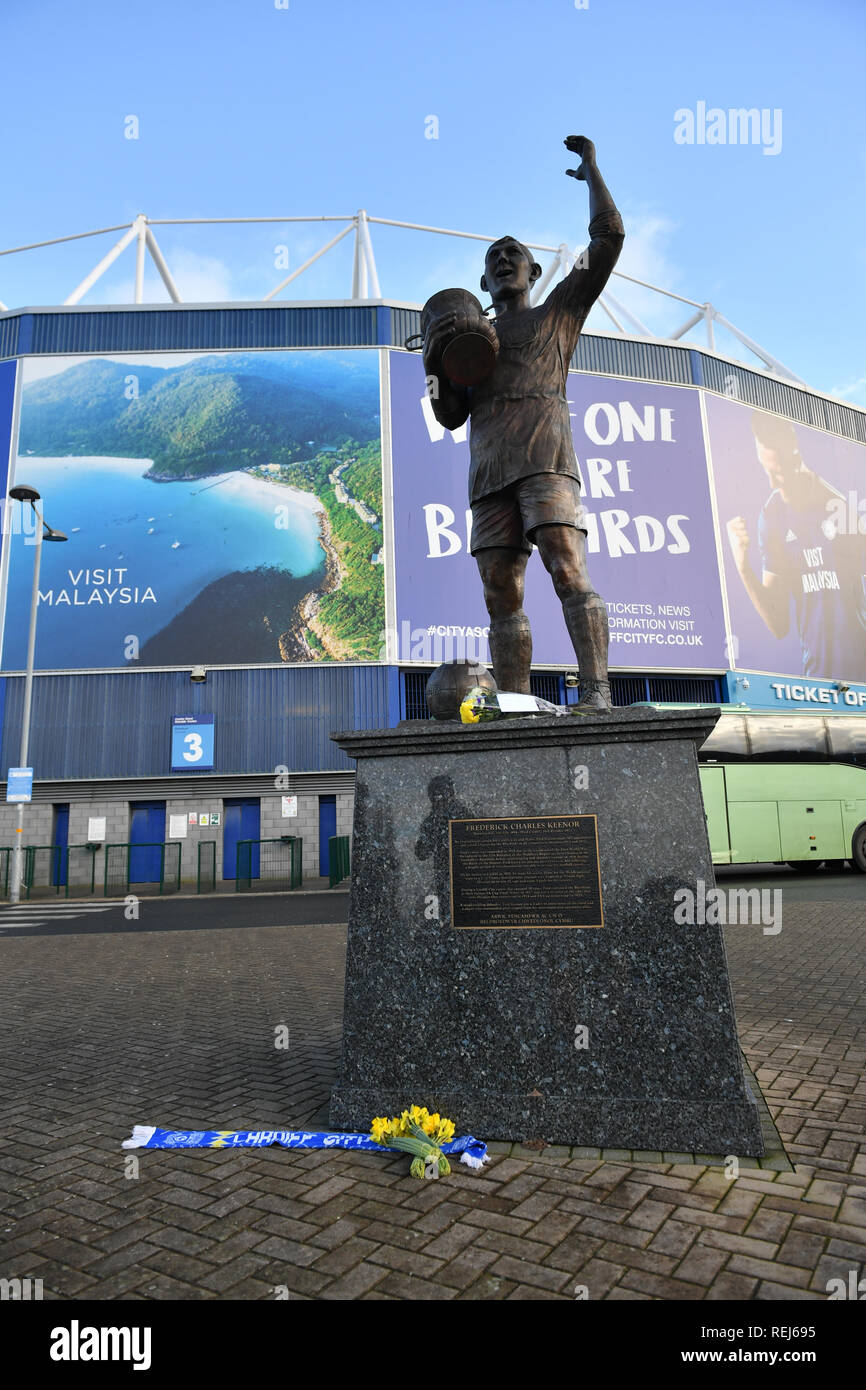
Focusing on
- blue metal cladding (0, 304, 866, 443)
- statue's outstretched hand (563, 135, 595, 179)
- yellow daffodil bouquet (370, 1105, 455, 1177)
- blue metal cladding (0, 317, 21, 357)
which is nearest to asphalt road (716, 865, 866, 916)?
yellow daffodil bouquet (370, 1105, 455, 1177)

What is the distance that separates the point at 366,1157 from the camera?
3.23m

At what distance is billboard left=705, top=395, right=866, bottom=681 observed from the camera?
27.2 metres

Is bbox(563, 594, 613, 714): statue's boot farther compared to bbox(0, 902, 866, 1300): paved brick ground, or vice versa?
bbox(563, 594, 613, 714): statue's boot

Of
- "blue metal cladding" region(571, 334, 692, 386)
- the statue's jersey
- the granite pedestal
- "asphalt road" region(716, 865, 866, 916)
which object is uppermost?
"blue metal cladding" region(571, 334, 692, 386)

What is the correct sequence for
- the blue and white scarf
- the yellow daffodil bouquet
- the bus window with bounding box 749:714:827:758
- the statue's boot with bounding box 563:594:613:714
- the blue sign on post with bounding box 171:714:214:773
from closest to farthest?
1. the yellow daffodil bouquet
2. the blue and white scarf
3. the statue's boot with bounding box 563:594:613:714
4. the bus window with bounding box 749:714:827:758
5. the blue sign on post with bounding box 171:714:214:773

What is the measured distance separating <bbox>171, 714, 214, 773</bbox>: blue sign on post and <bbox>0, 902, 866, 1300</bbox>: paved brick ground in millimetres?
18305

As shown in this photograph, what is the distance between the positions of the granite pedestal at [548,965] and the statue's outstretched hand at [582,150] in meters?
2.97

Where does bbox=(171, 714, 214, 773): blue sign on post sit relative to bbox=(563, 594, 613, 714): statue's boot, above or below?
above

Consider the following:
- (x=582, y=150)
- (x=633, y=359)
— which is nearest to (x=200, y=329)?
(x=633, y=359)

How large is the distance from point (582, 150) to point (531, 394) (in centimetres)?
127

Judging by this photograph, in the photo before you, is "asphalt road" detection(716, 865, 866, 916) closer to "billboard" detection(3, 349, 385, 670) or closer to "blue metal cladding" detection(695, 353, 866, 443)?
"billboard" detection(3, 349, 385, 670)

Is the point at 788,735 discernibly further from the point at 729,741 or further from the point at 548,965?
the point at 548,965

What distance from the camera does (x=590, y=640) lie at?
14.0 feet
